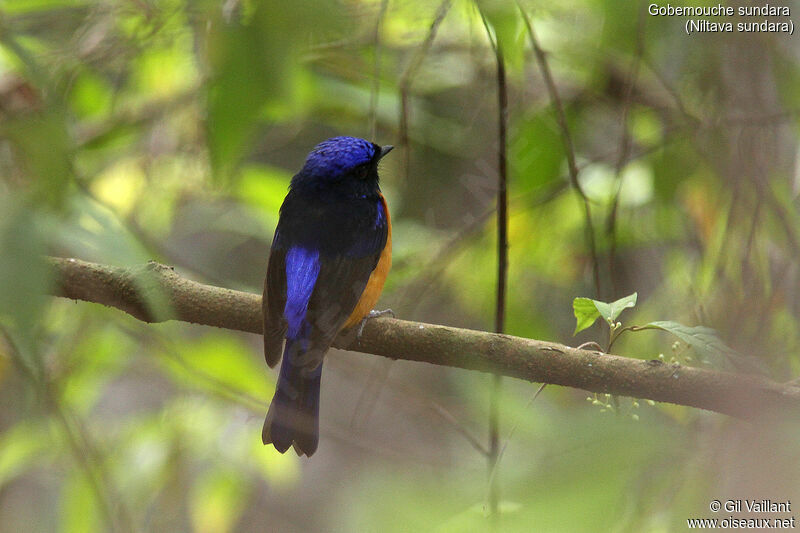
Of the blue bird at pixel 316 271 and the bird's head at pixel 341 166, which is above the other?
the bird's head at pixel 341 166

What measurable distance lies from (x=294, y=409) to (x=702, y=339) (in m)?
1.49

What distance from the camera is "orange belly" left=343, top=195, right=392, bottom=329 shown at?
2.98 m

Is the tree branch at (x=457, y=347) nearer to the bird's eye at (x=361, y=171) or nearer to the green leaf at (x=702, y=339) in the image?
the green leaf at (x=702, y=339)

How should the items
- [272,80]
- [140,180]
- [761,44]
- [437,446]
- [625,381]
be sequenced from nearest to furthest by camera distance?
[272,80]
[625,381]
[761,44]
[140,180]
[437,446]

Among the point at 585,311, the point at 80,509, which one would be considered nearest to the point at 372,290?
the point at 585,311

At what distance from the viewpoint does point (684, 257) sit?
370cm

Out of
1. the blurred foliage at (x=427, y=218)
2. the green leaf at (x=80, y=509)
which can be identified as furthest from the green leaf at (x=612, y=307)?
the green leaf at (x=80, y=509)

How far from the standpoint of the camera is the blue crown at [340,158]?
351cm

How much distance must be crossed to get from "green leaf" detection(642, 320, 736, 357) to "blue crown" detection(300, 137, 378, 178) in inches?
72.2

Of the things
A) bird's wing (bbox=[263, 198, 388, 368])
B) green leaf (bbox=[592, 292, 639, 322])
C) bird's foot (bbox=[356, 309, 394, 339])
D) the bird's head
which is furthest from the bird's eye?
green leaf (bbox=[592, 292, 639, 322])

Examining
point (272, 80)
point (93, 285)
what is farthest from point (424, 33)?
point (272, 80)

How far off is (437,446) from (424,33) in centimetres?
360

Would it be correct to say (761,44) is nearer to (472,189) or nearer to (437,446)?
(472,189)

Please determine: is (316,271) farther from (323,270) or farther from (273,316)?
(273,316)
